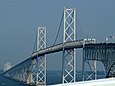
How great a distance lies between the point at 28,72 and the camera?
10769cm

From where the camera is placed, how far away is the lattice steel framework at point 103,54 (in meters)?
47.4

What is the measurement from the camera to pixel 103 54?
163ft

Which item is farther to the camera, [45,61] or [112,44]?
[45,61]

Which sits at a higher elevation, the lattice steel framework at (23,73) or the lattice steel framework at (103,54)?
the lattice steel framework at (23,73)

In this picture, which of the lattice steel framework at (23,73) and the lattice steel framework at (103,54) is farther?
the lattice steel framework at (23,73)

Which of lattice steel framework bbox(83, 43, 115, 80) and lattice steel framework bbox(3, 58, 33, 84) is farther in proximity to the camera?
lattice steel framework bbox(3, 58, 33, 84)

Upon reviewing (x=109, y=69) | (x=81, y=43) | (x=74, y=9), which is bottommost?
(x=109, y=69)

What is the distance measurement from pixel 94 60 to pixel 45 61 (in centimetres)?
Answer: 3319

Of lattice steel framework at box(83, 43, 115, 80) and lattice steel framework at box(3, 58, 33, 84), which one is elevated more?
lattice steel framework at box(3, 58, 33, 84)

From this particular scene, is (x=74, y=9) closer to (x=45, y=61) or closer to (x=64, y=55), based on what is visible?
(x=64, y=55)

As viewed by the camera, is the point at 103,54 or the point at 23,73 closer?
the point at 103,54

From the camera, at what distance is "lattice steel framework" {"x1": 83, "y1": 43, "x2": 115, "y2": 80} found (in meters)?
47.4

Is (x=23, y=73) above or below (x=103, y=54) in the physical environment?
above

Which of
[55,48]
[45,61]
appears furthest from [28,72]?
[55,48]
